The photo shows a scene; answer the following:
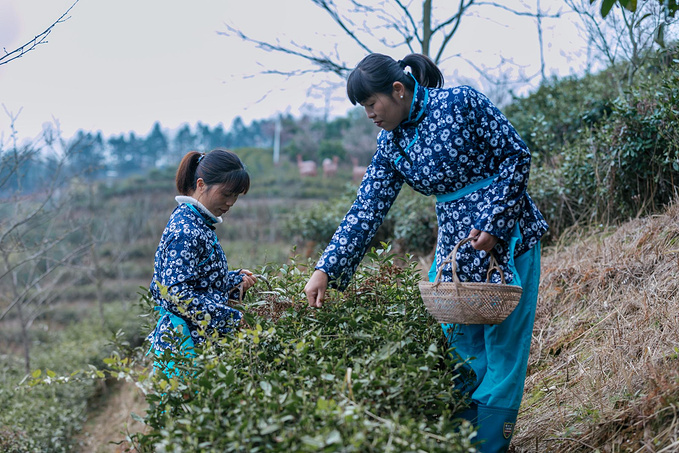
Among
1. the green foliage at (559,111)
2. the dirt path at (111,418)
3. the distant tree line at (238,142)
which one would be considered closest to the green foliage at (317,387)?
the green foliage at (559,111)

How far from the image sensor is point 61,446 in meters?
5.60

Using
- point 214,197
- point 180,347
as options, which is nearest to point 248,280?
point 214,197

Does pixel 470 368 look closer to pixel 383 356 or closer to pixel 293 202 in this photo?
pixel 383 356

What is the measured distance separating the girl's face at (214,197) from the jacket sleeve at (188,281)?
22 centimetres

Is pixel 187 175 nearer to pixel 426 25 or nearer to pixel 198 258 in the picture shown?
pixel 198 258

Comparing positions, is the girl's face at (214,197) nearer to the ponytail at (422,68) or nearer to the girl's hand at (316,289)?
the girl's hand at (316,289)

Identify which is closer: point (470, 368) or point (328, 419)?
point (328, 419)

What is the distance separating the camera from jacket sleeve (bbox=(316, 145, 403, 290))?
7.45 ft

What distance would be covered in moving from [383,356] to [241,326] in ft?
2.58

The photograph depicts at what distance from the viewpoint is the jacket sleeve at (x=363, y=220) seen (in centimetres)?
227

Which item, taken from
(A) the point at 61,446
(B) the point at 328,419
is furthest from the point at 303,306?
(A) the point at 61,446

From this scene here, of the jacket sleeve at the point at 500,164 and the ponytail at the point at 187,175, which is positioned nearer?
the jacket sleeve at the point at 500,164

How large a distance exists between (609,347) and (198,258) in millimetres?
1921

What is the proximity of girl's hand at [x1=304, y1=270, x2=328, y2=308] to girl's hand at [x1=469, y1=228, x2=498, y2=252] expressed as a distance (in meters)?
0.58
